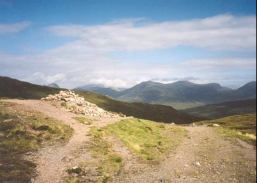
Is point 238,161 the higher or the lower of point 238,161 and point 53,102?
the lower

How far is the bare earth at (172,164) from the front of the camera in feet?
65.1

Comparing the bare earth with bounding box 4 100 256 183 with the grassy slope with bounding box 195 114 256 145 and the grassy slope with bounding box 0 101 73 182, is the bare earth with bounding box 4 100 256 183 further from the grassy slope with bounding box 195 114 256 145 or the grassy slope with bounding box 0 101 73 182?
A: the grassy slope with bounding box 195 114 256 145

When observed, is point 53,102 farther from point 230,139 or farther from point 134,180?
point 230,139

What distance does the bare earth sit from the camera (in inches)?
781

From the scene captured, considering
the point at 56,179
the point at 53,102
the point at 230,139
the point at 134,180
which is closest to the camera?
the point at 56,179

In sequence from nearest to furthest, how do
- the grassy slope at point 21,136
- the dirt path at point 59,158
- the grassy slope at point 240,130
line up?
the grassy slope at point 21,136, the dirt path at point 59,158, the grassy slope at point 240,130

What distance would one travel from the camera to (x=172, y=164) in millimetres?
24719

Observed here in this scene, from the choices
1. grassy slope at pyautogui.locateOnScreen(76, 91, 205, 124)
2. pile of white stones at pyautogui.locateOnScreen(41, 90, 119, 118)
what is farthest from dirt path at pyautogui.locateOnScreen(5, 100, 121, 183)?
grassy slope at pyautogui.locateOnScreen(76, 91, 205, 124)

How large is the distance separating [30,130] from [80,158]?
9.98 metres

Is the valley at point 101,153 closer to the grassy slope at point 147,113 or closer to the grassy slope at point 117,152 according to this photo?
the grassy slope at point 117,152

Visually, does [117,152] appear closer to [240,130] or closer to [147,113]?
[240,130]

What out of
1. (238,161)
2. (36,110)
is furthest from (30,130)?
(238,161)

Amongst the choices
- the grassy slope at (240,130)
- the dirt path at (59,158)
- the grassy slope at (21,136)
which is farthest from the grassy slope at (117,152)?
the grassy slope at (240,130)

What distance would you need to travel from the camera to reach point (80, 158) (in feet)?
74.8
